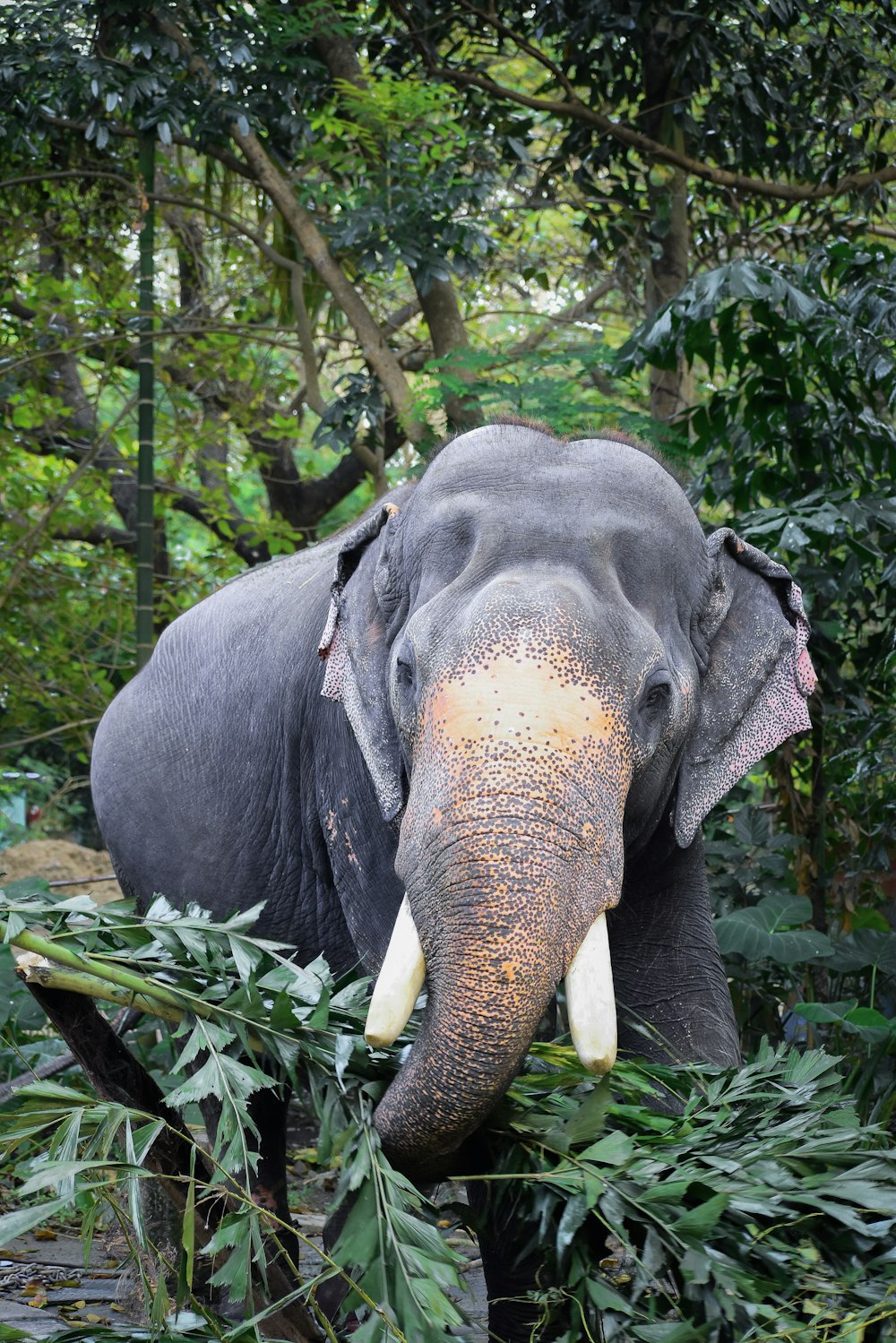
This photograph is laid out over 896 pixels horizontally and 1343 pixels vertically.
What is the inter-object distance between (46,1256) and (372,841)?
174 cm

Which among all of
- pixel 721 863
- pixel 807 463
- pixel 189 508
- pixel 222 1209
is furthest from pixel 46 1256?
pixel 189 508

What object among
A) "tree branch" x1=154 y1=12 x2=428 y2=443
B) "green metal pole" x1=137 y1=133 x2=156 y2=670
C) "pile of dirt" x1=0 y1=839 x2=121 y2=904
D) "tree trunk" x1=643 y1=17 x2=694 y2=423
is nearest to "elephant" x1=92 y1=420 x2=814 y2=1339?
"green metal pole" x1=137 y1=133 x2=156 y2=670

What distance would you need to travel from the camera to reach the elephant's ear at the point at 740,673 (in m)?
3.04

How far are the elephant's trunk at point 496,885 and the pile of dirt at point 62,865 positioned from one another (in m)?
6.50

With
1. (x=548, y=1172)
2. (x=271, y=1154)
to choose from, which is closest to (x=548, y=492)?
(x=548, y=1172)

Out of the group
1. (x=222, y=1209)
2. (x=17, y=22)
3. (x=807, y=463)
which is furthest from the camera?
(x=17, y=22)

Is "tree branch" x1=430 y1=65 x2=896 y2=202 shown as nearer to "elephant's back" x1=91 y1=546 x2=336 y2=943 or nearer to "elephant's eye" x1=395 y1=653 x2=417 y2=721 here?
"elephant's back" x1=91 y1=546 x2=336 y2=943

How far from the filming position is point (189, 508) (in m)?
9.77

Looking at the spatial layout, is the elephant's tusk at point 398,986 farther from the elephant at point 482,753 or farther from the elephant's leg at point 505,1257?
the elephant's leg at point 505,1257

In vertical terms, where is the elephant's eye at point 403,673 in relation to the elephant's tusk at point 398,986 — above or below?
above

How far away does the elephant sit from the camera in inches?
87.2

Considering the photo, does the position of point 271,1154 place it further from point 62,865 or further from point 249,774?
point 62,865

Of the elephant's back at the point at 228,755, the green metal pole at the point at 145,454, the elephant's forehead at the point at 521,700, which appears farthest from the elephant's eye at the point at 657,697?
the green metal pole at the point at 145,454

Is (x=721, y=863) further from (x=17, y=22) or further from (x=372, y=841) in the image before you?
(x=17, y=22)
